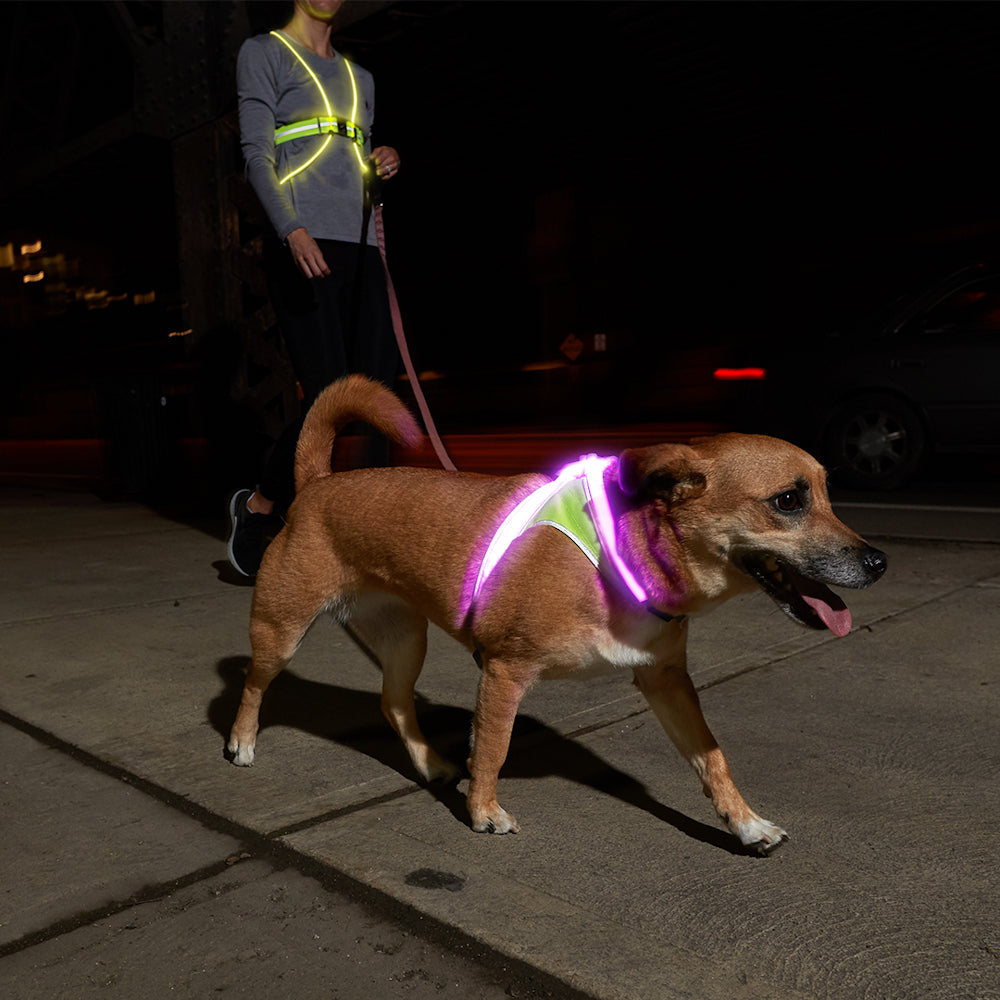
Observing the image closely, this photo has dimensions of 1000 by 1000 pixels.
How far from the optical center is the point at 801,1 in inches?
352

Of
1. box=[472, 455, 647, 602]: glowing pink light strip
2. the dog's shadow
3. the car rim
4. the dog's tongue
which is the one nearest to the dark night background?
the car rim

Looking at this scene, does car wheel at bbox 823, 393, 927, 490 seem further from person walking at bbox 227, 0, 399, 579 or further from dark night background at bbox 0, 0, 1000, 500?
person walking at bbox 227, 0, 399, 579

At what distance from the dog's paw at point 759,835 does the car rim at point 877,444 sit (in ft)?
21.4

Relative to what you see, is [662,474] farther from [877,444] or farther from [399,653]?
[877,444]

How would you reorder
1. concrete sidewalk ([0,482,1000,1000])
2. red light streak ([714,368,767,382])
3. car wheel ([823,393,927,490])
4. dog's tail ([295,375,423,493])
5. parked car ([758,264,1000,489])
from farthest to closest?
red light streak ([714,368,767,382]), car wheel ([823,393,927,490]), parked car ([758,264,1000,489]), dog's tail ([295,375,423,493]), concrete sidewalk ([0,482,1000,1000])

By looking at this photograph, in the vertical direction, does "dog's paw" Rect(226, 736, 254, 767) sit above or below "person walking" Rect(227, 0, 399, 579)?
below

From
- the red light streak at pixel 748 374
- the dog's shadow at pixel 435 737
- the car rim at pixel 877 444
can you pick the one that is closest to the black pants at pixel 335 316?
the dog's shadow at pixel 435 737

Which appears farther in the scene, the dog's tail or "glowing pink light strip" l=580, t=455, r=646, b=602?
the dog's tail

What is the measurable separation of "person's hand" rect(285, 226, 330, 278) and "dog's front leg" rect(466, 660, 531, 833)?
7.01ft

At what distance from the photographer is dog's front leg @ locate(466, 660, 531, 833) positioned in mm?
2119

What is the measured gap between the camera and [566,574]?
6.79ft

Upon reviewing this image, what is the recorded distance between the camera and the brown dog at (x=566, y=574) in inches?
77.5

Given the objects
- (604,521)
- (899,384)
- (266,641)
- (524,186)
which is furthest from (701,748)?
(524,186)

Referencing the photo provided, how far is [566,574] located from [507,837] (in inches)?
24.3
